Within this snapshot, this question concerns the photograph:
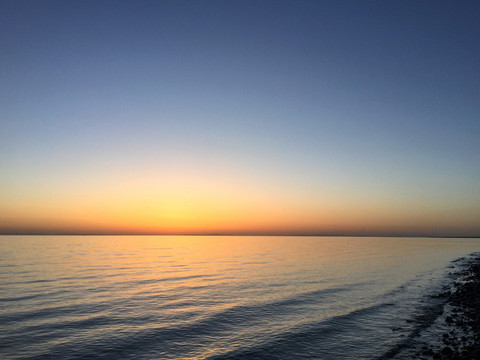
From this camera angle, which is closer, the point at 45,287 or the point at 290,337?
the point at 290,337

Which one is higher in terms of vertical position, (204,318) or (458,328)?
(458,328)

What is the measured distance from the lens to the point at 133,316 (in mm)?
26078

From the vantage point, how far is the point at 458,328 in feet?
Result: 73.5

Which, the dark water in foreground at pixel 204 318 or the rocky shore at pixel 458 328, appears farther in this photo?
the dark water in foreground at pixel 204 318

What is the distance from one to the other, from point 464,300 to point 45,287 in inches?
1876

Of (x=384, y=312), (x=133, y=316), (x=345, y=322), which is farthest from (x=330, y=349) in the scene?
(x=133, y=316)

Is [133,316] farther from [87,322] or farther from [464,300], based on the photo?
[464,300]

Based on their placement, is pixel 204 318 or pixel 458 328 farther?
pixel 204 318

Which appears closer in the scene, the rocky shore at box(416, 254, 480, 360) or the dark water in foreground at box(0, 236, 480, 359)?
the rocky shore at box(416, 254, 480, 360)

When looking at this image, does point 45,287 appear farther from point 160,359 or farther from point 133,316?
point 160,359

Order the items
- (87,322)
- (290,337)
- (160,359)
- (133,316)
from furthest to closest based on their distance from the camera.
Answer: (133,316), (87,322), (290,337), (160,359)

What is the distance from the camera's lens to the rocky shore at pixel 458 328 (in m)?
17.1

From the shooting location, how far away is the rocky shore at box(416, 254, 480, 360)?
1711 centimetres

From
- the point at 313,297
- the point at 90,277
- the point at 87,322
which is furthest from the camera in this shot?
the point at 90,277
